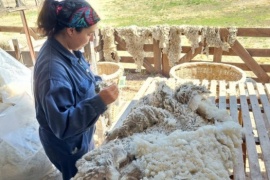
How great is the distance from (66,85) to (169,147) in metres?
0.52

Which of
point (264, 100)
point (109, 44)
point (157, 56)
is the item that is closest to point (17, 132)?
point (264, 100)

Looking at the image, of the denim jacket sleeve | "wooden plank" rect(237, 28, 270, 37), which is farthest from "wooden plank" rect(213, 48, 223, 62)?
the denim jacket sleeve

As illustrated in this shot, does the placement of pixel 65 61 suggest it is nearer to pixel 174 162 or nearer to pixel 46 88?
pixel 46 88

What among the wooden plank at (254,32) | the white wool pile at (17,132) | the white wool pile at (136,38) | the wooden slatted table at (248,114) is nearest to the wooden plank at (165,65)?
the white wool pile at (136,38)

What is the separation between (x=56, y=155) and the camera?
4.97ft

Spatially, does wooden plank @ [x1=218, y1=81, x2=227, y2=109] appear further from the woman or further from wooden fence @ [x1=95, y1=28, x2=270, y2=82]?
wooden fence @ [x1=95, y1=28, x2=270, y2=82]

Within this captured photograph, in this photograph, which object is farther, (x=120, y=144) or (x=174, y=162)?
(x=120, y=144)

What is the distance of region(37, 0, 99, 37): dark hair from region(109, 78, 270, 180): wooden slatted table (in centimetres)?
66

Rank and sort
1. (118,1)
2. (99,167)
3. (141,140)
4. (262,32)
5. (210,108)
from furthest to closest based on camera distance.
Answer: (118,1)
(262,32)
(210,108)
(141,140)
(99,167)

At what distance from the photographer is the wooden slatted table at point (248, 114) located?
4.39 feet

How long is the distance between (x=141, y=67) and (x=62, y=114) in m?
4.36

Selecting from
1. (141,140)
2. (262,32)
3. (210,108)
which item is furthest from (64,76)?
(262,32)

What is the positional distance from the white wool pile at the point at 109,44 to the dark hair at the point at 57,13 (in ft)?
12.8

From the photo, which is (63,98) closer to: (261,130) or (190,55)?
(261,130)
